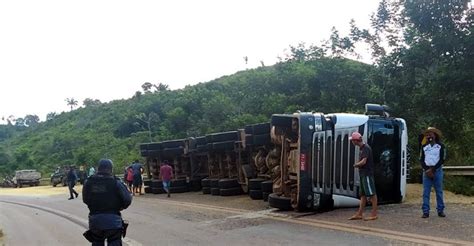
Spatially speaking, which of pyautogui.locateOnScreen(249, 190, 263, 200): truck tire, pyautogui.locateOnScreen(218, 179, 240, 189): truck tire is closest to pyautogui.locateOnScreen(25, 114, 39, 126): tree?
pyautogui.locateOnScreen(218, 179, 240, 189): truck tire

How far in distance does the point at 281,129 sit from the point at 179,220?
339 cm

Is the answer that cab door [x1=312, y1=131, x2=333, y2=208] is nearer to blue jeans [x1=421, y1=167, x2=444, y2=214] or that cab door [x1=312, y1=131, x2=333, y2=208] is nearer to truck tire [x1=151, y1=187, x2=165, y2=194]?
blue jeans [x1=421, y1=167, x2=444, y2=214]

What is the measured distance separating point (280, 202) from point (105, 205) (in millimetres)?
7398

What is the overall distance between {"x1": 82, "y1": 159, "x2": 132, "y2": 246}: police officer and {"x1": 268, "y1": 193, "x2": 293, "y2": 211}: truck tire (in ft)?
23.2

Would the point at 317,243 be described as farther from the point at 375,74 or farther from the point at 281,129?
the point at 375,74

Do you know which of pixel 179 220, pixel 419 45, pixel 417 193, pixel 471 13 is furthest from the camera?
pixel 419 45

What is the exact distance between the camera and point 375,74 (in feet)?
79.9

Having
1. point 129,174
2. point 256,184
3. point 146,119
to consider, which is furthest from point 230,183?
point 146,119

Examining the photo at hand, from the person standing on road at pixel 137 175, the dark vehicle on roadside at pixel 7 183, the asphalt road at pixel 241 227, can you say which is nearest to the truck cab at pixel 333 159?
the asphalt road at pixel 241 227

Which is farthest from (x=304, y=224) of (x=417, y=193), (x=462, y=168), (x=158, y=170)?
(x=158, y=170)

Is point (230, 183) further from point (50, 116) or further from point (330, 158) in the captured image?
point (50, 116)

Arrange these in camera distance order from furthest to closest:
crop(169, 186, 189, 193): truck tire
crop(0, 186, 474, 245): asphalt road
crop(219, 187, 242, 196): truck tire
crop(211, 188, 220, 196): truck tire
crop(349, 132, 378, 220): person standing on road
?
crop(169, 186, 189, 193): truck tire, crop(211, 188, 220, 196): truck tire, crop(219, 187, 242, 196): truck tire, crop(349, 132, 378, 220): person standing on road, crop(0, 186, 474, 245): asphalt road

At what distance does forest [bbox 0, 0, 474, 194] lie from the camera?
2009cm

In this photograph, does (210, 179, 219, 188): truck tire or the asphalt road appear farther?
(210, 179, 219, 188): truck tire
